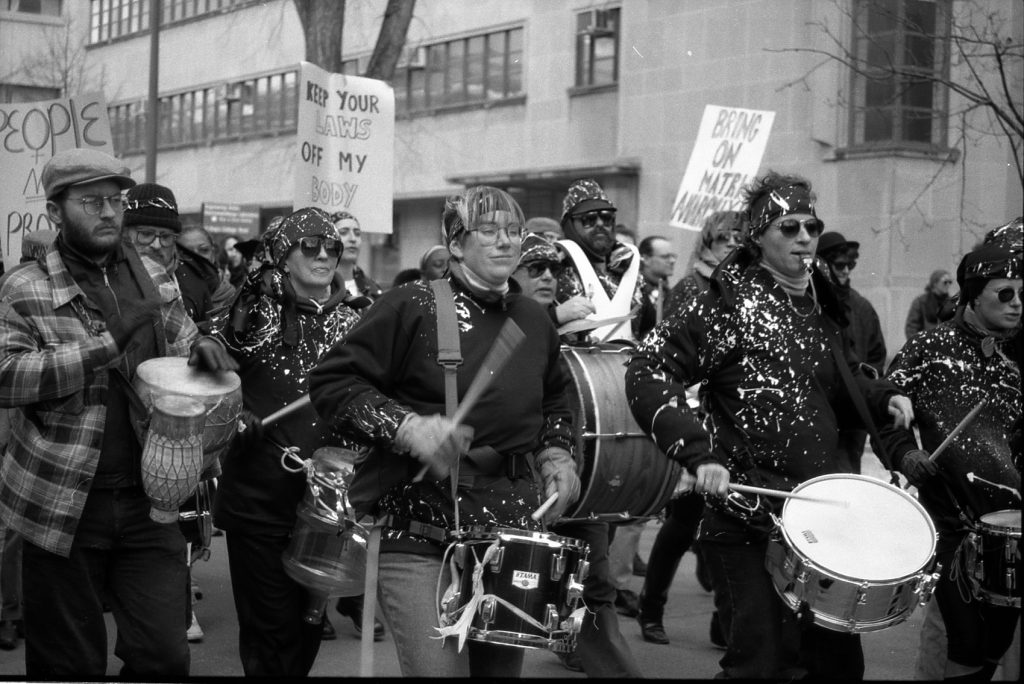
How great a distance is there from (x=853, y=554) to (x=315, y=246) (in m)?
2.57

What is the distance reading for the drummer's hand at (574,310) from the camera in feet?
21.9

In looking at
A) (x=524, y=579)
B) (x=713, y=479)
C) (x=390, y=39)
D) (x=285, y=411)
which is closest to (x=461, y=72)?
(x=390, y=39)

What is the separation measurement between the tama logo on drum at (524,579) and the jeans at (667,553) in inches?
140

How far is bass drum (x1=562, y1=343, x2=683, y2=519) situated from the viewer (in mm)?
5898

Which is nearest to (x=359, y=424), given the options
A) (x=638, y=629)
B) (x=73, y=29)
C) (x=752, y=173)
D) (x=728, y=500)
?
(x=728, y=500)

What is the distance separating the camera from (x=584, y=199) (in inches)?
299

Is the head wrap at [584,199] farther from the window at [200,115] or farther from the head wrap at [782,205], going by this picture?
the head wrap at [782,205]

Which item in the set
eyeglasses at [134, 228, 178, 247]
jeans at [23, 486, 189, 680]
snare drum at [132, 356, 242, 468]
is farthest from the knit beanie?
jeans at [23, 486, 189, 680]

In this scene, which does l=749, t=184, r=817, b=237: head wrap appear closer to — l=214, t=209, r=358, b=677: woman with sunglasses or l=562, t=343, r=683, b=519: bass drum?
l=562, t=343, r=683, b=519: bass drum

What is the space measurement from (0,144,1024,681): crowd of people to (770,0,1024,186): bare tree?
80cm

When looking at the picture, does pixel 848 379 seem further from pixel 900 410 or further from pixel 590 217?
pixel 590 217

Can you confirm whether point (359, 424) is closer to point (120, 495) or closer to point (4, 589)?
point (120, 495)

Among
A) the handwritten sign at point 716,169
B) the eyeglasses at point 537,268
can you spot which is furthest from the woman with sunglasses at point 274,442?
the handwritten sign at point 716,169

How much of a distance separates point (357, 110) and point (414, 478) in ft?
17.5
